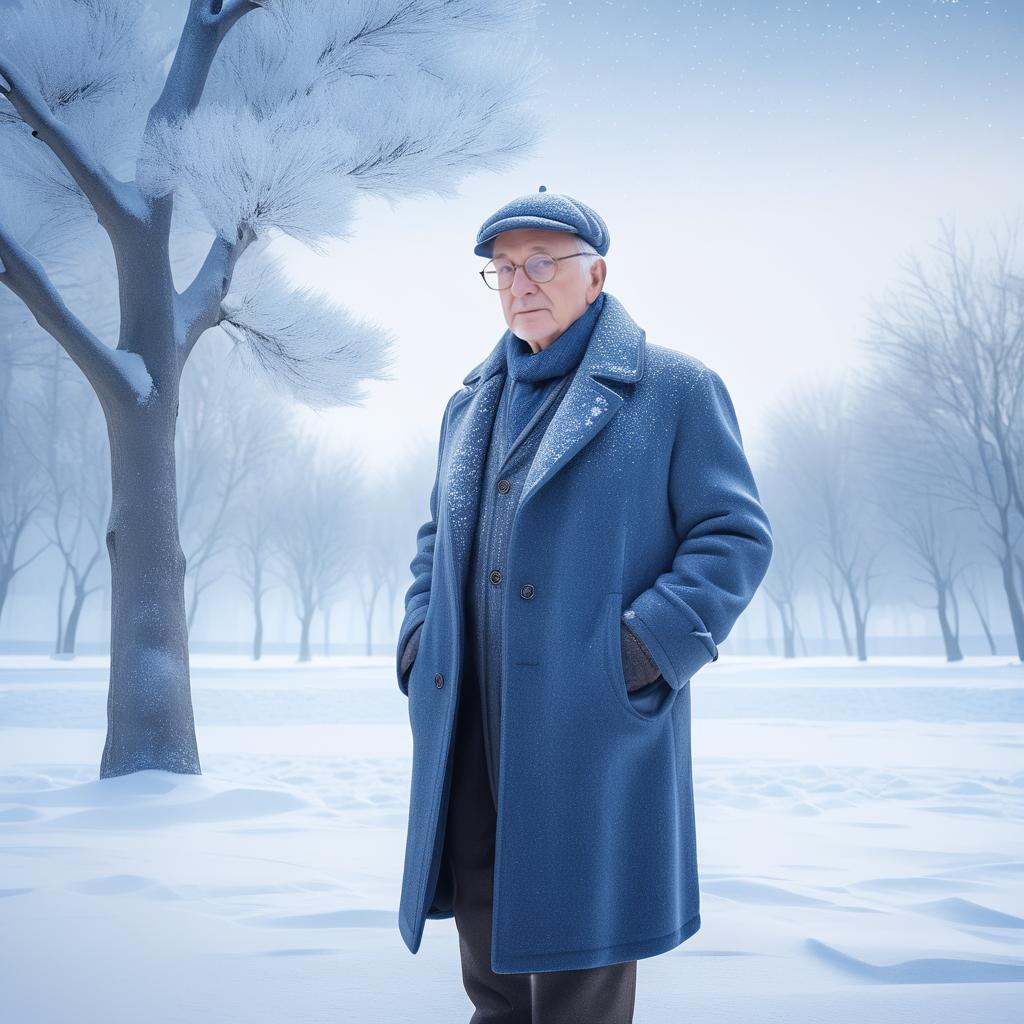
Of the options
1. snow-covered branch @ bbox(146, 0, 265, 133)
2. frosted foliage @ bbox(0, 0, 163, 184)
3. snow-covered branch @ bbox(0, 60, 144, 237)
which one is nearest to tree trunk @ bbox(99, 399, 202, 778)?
snow-covered branch @ bbox(0, 60, 144, 237)

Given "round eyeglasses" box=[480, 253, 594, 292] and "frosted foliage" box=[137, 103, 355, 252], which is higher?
"frosted foliage" box=[137, 103, 355, 252]

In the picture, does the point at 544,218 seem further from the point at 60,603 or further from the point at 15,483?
the point at 60,603

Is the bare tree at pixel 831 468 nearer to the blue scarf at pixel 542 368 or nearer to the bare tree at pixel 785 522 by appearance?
the bare tree at pixel 785 522

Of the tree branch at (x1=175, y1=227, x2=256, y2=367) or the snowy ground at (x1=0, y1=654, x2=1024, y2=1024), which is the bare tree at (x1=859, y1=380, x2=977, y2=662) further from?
the tree branch at (x1=175, y1=227, x2=256, y2=367)

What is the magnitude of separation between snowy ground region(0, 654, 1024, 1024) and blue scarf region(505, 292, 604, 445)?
4.36 ft

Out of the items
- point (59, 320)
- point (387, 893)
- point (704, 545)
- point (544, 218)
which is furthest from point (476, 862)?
point (59, 320)

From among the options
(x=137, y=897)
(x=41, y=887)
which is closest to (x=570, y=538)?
(x=137, y=897)

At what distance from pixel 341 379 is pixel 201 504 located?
49.9ft

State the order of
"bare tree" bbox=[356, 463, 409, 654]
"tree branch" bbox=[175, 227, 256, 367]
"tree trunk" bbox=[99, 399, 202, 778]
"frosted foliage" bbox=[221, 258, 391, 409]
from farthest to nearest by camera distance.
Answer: "bare tree" bbox=[356, 463, 409, 654], "frosted foliage" bbox=[221, 258, 391, 409], "tree branch" bbox=[175, 227, 256, 367], "tree trunk" bbox=[99, 399, 202, 778]

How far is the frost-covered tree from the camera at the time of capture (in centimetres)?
451

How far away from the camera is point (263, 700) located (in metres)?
10.7

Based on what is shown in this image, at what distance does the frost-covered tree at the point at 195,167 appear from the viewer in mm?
4508

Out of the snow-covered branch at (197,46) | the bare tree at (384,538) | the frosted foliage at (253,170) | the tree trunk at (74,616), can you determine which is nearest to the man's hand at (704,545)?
the frosted foliage at (253,170)

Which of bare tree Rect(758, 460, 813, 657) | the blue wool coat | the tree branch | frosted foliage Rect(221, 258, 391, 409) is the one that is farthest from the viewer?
bare tree Rect(758, 460, 813, 657)
